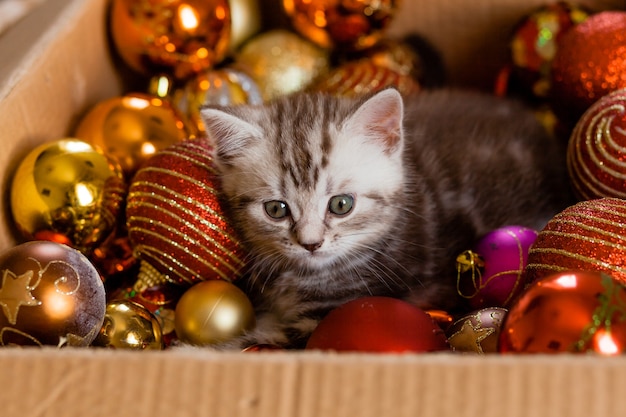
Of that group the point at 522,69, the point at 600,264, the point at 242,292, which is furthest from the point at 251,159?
the point at 522,69

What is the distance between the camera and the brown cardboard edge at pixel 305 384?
639mm

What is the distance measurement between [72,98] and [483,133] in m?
0.89

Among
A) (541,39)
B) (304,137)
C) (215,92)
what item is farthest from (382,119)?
(541,39)

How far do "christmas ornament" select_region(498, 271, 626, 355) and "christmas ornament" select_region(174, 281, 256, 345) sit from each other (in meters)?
0.47

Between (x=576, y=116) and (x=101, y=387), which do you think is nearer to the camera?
(x=101, y=387)

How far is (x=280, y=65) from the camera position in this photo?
162 centimetres

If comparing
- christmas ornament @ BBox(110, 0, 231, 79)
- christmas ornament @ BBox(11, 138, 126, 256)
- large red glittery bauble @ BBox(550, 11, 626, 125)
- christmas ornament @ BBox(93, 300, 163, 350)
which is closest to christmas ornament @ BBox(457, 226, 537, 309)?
large red glittery bauble @ BBox(550, 11, 626, 125)

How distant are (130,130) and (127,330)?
470 mm

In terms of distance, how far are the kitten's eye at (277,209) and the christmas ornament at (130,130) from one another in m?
0.30

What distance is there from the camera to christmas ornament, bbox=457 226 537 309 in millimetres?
1103

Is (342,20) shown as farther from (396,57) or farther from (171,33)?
(171,33)

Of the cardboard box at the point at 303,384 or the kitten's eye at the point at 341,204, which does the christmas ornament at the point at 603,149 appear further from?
the cardboard box at the point at 303,384

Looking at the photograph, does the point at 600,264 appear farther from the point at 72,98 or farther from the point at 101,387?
the point at 72,98

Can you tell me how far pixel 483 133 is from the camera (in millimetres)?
1422
